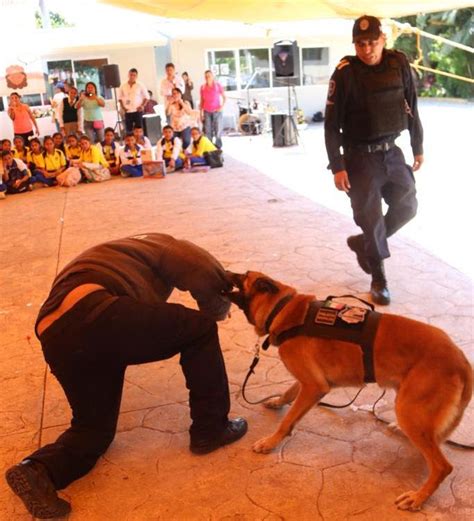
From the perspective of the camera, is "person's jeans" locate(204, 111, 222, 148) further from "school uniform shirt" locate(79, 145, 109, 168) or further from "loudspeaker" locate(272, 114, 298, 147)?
"school uniform shirt" locate(79, 145, 109, 168)

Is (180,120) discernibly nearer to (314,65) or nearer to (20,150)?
(20,150)

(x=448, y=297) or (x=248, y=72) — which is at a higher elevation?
(x=248, y=72)

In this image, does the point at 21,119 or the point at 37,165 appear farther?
the point at 21,119

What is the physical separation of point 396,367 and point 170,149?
9.82 m

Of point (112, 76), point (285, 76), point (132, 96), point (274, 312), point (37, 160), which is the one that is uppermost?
point (112, 76)

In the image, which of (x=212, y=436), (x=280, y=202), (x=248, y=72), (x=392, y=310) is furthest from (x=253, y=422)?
(x=248, y=72)

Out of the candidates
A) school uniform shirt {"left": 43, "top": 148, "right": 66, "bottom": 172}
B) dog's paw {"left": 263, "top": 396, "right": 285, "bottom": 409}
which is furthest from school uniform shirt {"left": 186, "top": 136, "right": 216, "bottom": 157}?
dog's paw {"left": 263, "top": 396, "right": 285, "bottom": 409}

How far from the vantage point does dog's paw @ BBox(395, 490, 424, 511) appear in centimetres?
235

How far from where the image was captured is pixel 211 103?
539 inches

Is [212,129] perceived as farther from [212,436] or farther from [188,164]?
[212,436]

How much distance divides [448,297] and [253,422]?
6.73ft

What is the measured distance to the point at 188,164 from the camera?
37.6ft

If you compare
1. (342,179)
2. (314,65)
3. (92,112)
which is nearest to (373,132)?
(342,179)

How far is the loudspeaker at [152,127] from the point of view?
15.2 meters
